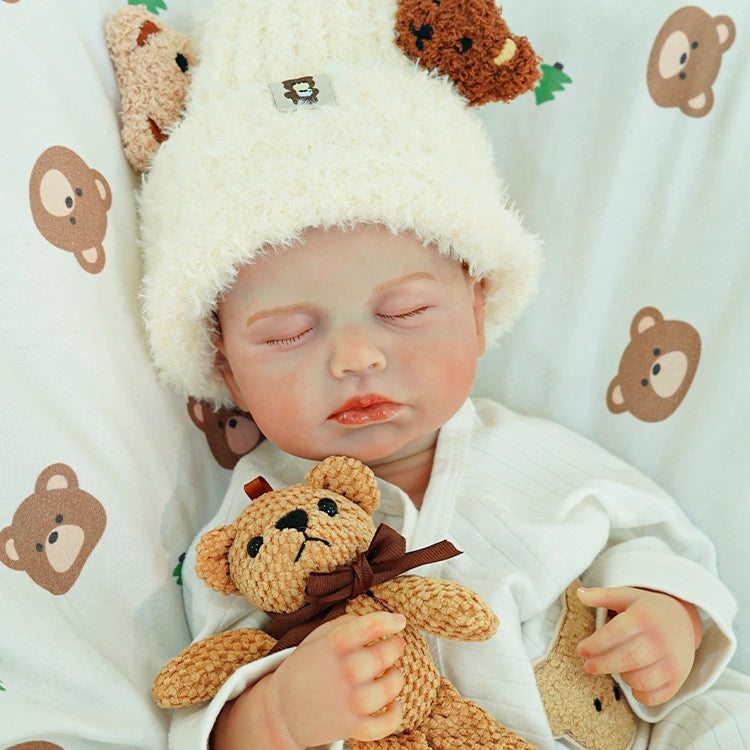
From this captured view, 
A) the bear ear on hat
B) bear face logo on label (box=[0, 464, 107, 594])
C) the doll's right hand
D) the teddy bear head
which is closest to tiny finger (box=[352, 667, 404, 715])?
the doll's right hand

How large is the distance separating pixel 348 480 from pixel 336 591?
14 cm

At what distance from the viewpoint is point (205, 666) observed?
2.94 feet

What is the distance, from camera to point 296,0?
109 centimetres

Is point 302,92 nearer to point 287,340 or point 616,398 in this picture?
point 287,340

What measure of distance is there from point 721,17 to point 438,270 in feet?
2.11

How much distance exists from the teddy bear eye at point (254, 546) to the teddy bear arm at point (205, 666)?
0.13 metres

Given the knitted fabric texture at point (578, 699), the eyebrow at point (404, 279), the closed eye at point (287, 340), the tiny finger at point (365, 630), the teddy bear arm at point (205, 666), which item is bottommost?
the knitted fabric texture at point (578, 699)

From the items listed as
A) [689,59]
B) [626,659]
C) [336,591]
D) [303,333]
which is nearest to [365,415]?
[303,333]

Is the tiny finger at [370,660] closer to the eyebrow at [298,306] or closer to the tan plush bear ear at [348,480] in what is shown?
the tan plush bear ear at [348,480]

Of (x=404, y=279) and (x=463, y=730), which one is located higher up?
(x=404, y=279)

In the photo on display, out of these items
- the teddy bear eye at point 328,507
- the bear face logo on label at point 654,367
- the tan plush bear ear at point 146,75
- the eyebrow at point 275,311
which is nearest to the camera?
the teddy bear eye at point 328,507

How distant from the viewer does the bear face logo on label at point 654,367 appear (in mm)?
Answer: 1261

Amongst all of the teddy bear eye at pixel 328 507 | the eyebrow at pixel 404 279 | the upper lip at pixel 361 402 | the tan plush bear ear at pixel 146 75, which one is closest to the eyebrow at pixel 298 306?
the eyebrow at pixel 404 279

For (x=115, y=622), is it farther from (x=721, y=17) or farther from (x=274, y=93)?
(x=721, y=17)
